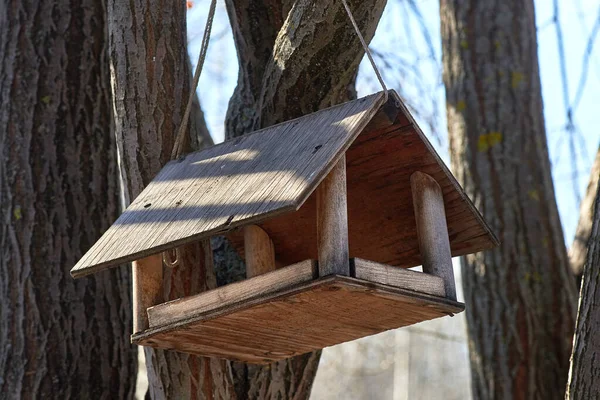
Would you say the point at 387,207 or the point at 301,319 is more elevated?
the point at 387,207

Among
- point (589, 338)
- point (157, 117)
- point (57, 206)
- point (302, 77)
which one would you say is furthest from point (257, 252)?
point (57, 206)

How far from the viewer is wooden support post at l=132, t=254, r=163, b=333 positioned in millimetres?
2064

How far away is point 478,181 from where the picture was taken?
3752mm

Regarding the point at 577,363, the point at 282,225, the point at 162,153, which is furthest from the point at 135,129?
the point at 577,363

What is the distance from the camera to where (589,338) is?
7.19 ft

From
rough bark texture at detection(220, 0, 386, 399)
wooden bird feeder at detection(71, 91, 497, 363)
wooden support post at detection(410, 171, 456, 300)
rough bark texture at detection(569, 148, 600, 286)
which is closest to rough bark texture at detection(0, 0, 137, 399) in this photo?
rough bark texture at detection(220, 0, 386, 399)

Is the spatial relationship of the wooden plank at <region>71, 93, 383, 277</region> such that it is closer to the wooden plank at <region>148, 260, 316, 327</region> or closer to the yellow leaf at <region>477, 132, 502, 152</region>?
the wooden plank at <region>148, 260, 316, 327</region>

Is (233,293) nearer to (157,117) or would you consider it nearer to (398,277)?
(398,277)

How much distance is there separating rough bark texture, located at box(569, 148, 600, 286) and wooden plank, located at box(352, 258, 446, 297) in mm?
1752

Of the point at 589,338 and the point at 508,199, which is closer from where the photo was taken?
the point at 589,338

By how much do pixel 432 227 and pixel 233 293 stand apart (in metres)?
0.53

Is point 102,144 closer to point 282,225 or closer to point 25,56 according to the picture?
point 25,56

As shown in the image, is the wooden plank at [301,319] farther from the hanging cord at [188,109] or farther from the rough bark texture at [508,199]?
the rough bark texture at [508,199]

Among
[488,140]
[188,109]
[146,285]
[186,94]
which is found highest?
[488,140]
